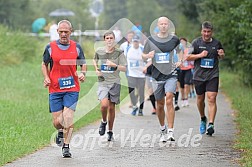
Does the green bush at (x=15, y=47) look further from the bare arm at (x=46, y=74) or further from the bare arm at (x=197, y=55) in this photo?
the bare arm at (x=46, y=74)

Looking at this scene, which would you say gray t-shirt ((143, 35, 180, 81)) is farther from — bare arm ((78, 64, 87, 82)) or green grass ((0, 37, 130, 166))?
green grass ((0, 37, 130, 166))

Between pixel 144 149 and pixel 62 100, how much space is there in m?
1.63

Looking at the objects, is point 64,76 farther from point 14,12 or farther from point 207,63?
point 14,12

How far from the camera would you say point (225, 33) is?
24.6 metres

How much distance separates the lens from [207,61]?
14.2 metres

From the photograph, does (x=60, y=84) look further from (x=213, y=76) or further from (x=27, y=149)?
(x=213, y=76)

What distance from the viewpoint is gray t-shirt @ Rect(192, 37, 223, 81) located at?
14.2 metres

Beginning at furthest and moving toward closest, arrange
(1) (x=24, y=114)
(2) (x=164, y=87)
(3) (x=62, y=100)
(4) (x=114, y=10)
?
(4) (x=114, y=10) < (1) (x=24, y=114) < (2) (x=164, y=87) < (3) (x=62, y=100)

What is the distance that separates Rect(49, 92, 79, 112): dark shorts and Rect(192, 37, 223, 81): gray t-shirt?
3.53 m

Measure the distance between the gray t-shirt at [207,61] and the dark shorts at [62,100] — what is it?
11.6 feet

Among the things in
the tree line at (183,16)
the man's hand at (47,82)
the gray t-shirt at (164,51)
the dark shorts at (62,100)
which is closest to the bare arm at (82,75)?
the dark shorts at (62,100)

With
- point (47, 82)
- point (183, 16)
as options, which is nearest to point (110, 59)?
point (47, 82)

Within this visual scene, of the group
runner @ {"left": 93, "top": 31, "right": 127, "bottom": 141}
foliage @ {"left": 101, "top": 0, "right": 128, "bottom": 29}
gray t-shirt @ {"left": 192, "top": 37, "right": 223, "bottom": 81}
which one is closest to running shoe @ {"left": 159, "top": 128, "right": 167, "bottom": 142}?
runner @ {"left": 93, "top": 31, "right": 127, "bottom": 141}

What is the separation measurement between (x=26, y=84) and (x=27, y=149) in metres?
13.2
